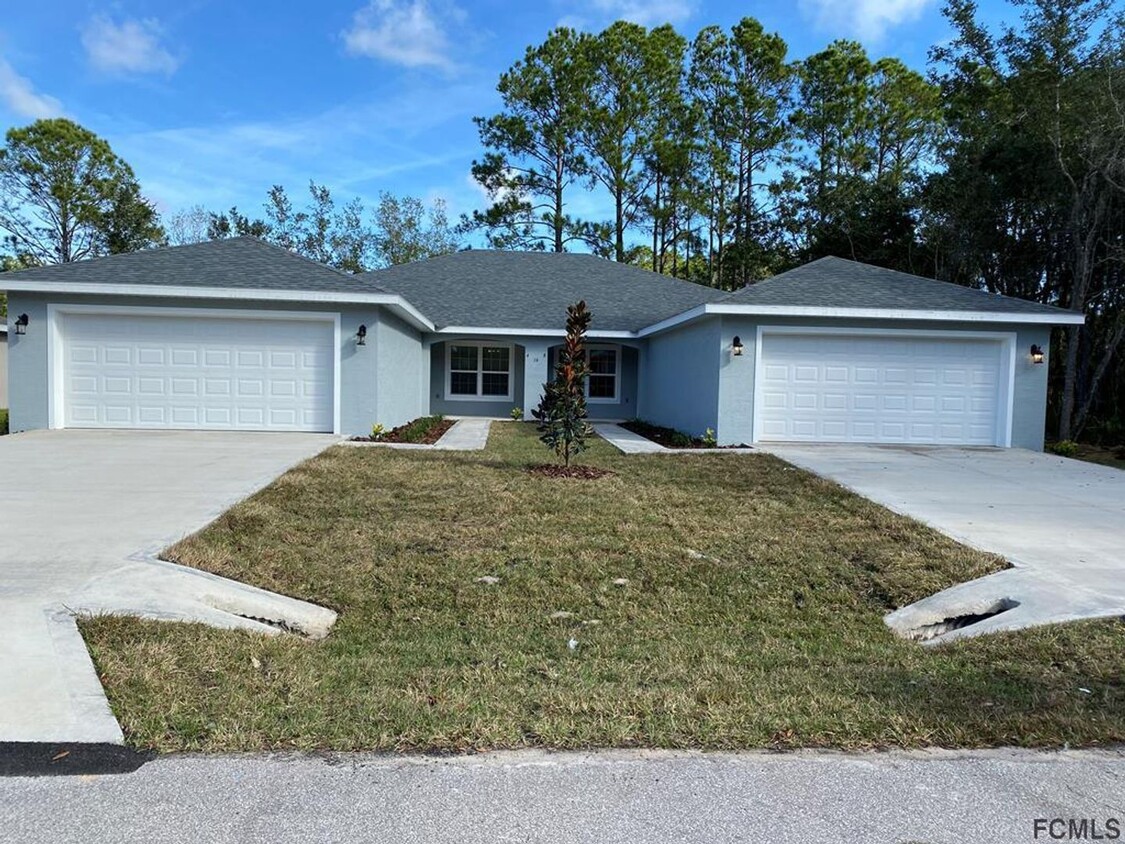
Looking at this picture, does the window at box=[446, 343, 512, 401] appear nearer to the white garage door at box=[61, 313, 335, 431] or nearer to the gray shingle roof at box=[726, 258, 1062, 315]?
the white garage door at box=[61, 313, 335, 431]

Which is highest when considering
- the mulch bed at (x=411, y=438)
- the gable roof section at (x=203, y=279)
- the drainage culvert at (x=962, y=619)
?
the gable roof section at (x=203, y=279)

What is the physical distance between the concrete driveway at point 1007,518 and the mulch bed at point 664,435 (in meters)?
1.62

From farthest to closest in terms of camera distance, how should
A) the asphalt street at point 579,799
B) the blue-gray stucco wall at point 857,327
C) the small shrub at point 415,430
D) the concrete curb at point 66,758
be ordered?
the small shrub at point 415,430 < the blue-gray stucco wall at point 857,327 < the concrete curb at point 66,758 < the asphalt street at point 579,799

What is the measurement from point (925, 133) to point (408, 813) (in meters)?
31.9

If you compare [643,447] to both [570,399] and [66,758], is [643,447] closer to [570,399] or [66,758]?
[570,399]

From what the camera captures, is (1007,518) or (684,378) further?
(684,378)

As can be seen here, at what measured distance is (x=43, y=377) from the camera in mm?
12008

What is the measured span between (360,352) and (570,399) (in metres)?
4.73

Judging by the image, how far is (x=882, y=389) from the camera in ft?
42.2

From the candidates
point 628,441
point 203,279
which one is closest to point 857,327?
point 628,441

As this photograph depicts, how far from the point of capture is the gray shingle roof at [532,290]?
62.5 feet

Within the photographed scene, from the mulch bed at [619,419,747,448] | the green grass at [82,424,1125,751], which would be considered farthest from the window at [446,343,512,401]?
the green grass at [82,424,1125,751]

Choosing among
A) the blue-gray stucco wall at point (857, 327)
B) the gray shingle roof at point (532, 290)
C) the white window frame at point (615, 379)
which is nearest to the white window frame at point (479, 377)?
the gray shingle roof at point (532, 290)
